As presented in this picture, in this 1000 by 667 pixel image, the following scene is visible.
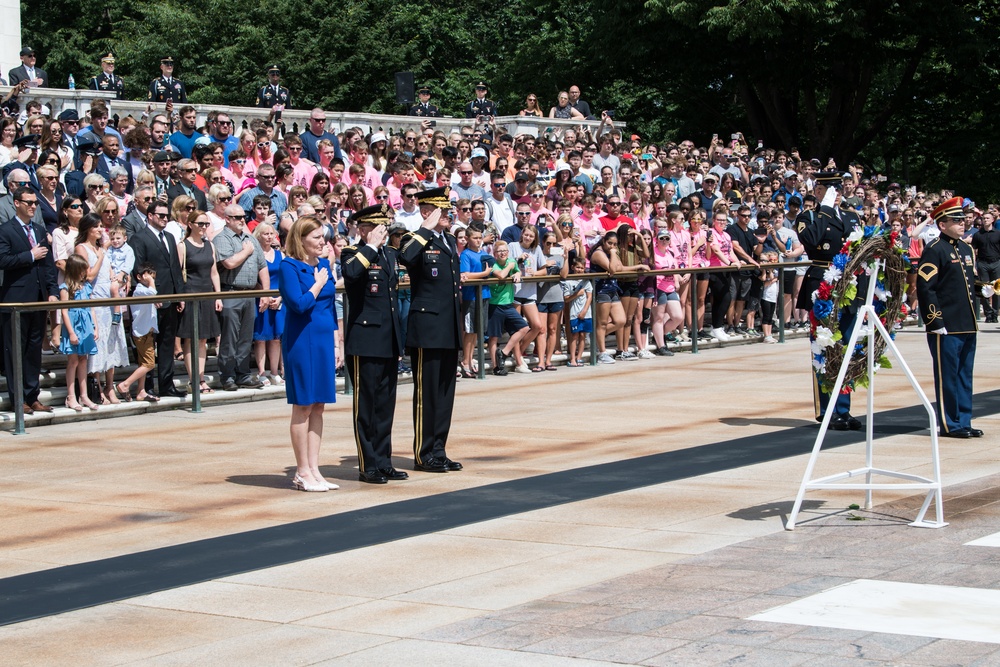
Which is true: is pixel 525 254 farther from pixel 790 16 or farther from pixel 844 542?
pixel 790 16

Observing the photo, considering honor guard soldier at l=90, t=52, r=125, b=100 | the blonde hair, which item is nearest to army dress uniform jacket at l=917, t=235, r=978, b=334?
the blonde hair

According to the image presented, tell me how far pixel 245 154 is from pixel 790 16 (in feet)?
83.4

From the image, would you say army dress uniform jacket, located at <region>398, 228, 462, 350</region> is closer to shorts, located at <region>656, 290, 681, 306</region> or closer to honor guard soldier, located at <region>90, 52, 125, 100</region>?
shorts, located at <region>656, 290, 681, 306</region>

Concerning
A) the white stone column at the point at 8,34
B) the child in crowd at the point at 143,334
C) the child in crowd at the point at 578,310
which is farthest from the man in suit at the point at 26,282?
the white stone column at the point at 8,34

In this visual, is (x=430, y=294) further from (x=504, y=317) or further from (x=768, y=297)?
(x=768, y=297)

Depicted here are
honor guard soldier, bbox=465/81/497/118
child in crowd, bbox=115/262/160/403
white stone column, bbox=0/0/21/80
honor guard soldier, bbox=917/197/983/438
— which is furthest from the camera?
white stone column, bbox=0/0/21/80

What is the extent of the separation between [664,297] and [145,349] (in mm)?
8119

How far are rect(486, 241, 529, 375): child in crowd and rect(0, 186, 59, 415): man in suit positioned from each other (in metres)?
5.40

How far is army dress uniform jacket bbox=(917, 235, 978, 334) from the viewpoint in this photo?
1286 centimetres

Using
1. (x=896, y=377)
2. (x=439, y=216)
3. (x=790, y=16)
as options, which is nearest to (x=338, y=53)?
(x=790, y=16)

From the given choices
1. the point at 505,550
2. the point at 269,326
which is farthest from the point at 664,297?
the point at 505,550

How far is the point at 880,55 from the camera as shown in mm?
43688

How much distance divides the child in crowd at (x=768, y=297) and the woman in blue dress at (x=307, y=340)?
13.0m

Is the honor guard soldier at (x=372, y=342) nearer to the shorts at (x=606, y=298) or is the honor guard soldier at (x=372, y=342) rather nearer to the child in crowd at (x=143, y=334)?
the child in crowd at (x=143, y=334)
